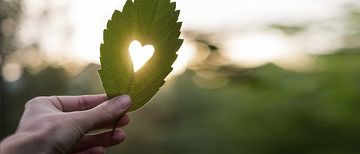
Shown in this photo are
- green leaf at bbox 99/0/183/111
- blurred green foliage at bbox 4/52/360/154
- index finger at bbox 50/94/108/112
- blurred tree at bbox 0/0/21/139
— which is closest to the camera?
green leaf at bbox 99/0/183/111

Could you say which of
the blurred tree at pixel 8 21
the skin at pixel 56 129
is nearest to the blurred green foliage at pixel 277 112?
the blurred tree at pixel 8 21

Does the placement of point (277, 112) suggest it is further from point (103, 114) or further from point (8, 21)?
point (8, 21)

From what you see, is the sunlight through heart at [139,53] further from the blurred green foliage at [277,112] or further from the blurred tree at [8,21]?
the blurred tree at [8,21]

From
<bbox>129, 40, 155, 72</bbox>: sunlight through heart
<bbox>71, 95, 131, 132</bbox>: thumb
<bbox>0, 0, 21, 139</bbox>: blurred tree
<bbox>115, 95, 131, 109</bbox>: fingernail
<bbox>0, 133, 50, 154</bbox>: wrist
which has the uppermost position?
<bbox>0, 0, 21, 139</bbox>: blurred tree

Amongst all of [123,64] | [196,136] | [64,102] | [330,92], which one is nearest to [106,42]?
[123,64]

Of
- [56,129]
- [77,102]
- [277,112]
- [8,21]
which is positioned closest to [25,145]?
[56,129]

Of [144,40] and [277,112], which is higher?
[277,112]

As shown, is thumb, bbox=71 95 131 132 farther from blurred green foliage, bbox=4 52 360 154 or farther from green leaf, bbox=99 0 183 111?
blurred green foliage, bbox=4 52 360 154

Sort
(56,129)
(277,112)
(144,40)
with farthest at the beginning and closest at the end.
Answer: (277,112), (56,129), (144,40)

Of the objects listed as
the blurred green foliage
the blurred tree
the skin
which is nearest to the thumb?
the skin
